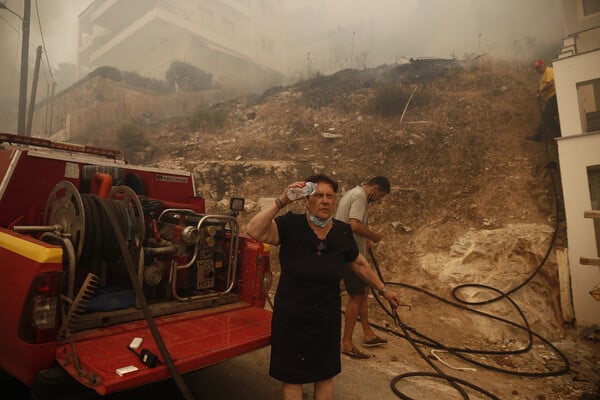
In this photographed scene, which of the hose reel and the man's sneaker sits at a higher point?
the hose reel

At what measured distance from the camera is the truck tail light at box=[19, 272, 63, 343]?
2.02 m

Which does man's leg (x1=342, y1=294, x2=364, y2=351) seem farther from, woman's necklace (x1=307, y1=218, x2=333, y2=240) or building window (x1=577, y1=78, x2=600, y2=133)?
building window (x1=577, y1=78, x2=600, y2=133)

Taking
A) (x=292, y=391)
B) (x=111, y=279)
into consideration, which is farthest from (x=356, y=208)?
(x=111, y=279)

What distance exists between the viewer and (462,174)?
7.88 m

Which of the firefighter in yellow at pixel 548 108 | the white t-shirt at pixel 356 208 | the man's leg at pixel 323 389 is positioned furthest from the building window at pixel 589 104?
the man's leg at pixel 323 389

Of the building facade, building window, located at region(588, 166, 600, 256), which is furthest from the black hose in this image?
the building facade

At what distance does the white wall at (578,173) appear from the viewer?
4.60m

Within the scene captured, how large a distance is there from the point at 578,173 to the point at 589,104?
110 centimetres

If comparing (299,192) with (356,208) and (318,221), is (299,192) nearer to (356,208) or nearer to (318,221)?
(318,221)

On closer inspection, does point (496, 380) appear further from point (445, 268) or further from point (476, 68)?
point (476, 68)

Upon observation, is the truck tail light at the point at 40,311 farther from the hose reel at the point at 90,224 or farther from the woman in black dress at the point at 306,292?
the woman in black dress at the point at 306,292

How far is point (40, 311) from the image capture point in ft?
6.68


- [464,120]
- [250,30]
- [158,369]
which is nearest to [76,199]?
[158,369]

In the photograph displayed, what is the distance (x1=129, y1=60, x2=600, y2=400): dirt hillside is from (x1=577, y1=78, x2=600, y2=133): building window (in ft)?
4.89
